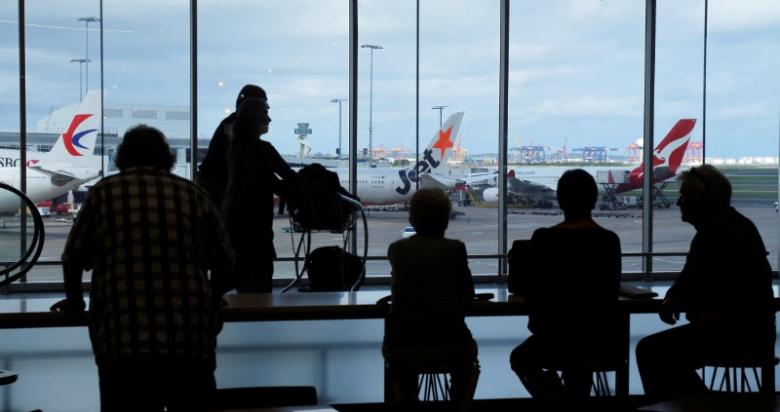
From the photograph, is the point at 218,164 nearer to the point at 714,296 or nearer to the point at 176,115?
the point at 714,296

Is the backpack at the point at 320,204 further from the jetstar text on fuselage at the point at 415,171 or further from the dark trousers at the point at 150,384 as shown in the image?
the jetstar text on fuselage at the point at 415,171

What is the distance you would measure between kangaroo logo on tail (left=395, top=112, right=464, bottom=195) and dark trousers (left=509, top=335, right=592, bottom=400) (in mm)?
5884

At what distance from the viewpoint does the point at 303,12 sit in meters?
8.62

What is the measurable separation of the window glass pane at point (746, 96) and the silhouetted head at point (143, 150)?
298 inches

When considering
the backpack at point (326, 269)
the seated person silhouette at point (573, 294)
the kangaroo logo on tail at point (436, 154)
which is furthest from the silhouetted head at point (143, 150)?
the kangaroo logo on tail at point (436, 154)

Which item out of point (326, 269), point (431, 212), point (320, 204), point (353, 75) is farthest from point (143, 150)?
point (353, 75)

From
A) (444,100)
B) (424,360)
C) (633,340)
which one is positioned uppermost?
(444,100)

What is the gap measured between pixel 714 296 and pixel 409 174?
6091mm

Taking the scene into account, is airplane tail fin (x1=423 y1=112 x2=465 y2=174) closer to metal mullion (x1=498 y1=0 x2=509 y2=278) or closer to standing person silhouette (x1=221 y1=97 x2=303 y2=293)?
metal mullion (x1=498 y1=0 x2=509 y2=278)

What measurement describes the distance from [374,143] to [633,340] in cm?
360

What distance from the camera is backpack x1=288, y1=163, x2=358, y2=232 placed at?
4273 millimetres

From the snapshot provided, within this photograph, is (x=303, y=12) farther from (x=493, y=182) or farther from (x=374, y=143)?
(x=493, y=182)

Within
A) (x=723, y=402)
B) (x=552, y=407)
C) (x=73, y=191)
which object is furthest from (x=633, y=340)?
(x=73, y=191)

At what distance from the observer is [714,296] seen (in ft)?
9.98
